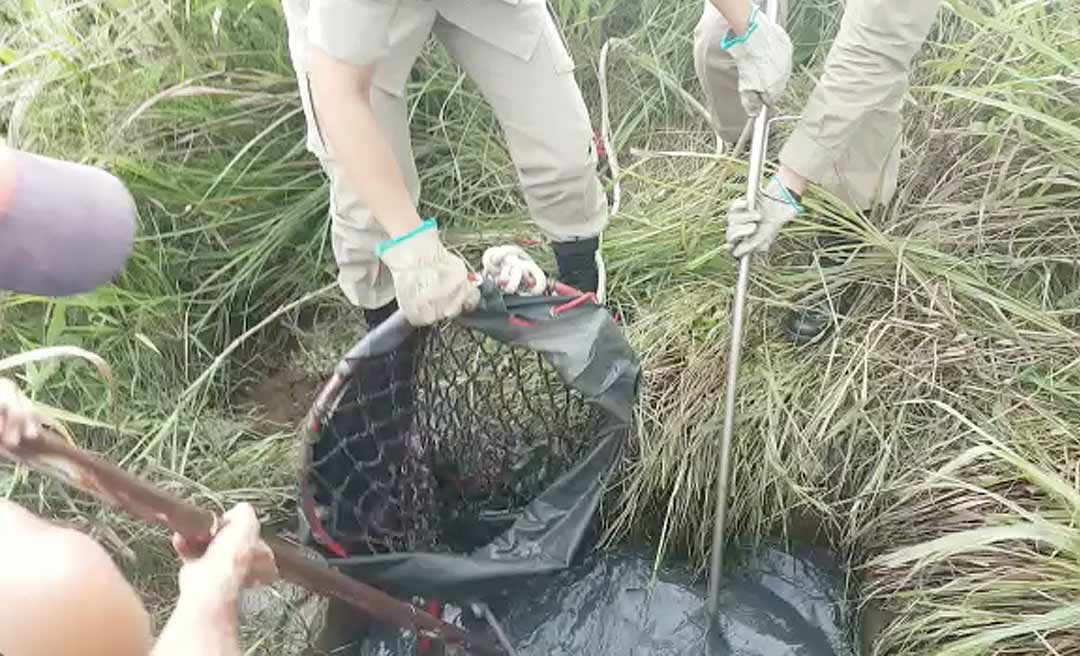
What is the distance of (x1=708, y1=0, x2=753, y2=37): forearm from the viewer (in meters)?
2.01

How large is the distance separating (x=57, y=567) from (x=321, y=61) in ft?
3.34

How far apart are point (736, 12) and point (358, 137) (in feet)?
2.75

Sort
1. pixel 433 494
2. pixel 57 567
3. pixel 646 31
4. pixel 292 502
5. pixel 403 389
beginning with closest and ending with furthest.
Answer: pixel 57 567
pixel 403 389
pixel 433 494
pixel 292 502
pixel 646 31

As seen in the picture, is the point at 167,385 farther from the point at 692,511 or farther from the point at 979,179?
the point at 979,179

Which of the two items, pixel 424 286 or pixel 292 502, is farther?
pixel 292 502

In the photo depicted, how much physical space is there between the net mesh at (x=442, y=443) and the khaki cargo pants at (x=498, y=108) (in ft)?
1.00

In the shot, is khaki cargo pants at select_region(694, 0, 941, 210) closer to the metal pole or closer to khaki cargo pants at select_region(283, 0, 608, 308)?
the metal pole

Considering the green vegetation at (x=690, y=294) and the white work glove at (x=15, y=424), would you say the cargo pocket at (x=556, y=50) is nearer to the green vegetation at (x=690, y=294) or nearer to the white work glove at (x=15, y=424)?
the green vegetation at (x=690, y=294)

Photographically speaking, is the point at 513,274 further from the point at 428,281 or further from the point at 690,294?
the point at 690,294

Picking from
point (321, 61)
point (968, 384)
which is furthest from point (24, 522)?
point (968, 384)

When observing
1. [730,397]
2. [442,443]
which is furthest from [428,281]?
[730,397]

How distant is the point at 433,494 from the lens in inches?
81.0

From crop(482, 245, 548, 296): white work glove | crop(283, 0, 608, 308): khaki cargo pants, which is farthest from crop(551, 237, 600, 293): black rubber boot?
crop(482, 245, 548, 296): white work glove

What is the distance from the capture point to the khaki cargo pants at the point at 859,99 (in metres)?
1.97
